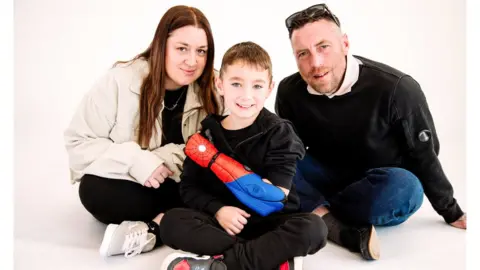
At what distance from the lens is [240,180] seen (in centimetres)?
204

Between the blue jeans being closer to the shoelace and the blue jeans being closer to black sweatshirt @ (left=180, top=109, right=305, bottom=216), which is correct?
black sweatshirt @ (left=180, top=109, right=305, bottom=216)

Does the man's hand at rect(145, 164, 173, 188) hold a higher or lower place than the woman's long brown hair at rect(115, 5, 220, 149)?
lower

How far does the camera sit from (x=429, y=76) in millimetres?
3895

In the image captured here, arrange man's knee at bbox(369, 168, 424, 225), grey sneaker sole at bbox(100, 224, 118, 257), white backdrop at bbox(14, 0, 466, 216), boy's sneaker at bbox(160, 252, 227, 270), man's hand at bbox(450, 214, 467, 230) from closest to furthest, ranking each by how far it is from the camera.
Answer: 1. boy's sneaker at bbox(160, 252, 227, 270)
2. grey sneaker sole at bbox(100, 224, 118, 257)
3. man's knee at bbox(369, 168, 424, 225)
4. man's hand at bbox(450, 214, 467, 230)
5. white backdrop at bbox(14, 0, 466, 216)

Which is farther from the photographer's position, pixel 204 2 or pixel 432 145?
pixel 204 2

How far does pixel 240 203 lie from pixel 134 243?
393 mm

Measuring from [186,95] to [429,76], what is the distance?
199cm

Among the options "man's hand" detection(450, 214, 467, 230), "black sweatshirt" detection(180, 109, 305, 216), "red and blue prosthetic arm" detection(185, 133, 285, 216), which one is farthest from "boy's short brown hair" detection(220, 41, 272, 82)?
"man's hand" detection(450, 214, 467, 230)

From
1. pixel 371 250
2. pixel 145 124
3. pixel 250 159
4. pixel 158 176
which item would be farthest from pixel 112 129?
pixel 371 250

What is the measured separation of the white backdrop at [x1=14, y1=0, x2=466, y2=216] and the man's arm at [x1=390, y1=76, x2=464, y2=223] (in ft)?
3.79

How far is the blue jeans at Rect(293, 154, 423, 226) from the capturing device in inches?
90.2

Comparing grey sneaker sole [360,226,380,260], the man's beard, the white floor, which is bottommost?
the white floor

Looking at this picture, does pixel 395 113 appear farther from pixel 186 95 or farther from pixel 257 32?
pixel 257 32

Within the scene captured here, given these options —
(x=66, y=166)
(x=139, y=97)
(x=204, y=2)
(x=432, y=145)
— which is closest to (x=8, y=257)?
(x=139, y=97)
